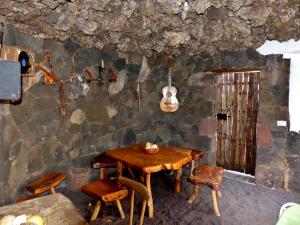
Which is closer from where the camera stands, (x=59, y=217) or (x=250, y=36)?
(x=59, y=217)

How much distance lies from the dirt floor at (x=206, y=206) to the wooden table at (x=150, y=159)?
344 mm

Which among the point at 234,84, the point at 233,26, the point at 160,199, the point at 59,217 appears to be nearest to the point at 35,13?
the point at 59,217

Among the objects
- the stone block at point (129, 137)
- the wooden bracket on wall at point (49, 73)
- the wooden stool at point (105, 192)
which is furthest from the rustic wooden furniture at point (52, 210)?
the stone block at point (129, 137)

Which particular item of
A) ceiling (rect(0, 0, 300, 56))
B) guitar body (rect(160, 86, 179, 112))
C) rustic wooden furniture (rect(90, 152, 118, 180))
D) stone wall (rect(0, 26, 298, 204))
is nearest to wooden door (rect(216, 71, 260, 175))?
stone wall (rect(0, 26, 298, 204))

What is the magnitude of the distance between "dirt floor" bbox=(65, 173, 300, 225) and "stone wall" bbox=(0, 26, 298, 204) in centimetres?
37

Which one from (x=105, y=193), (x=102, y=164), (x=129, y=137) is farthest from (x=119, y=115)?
(x=105, y=193)

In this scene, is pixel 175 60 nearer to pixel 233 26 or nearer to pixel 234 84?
pixel 234 84

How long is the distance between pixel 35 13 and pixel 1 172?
1780 mm

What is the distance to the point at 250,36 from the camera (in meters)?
3.68

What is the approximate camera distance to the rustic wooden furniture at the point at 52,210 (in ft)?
5.45

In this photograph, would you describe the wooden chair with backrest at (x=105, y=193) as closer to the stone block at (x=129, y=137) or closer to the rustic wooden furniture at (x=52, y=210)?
the rustic wooden furniture at (x=52, y=210)

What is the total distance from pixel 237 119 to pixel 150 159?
226 cm

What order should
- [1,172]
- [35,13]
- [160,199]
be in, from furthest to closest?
[160,199] → [1,172] → [35,13]

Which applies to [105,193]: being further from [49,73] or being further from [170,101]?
[170,101]
